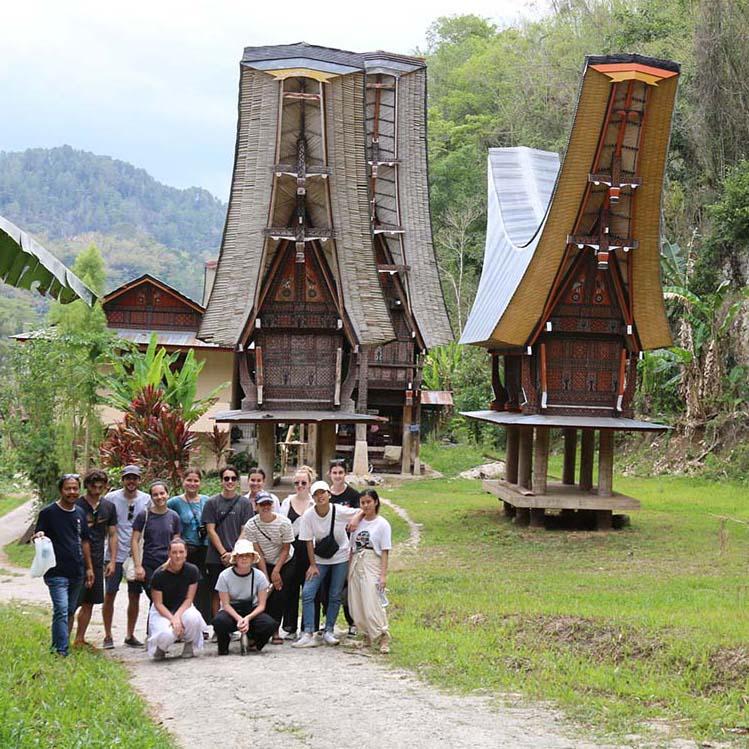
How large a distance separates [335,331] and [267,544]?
31.3 ft

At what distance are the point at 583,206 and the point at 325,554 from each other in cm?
992

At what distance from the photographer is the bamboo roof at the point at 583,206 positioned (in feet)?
53.2

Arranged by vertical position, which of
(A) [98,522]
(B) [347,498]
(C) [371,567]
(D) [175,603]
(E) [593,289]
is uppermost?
(E) [593,289]

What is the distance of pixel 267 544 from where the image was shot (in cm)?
927

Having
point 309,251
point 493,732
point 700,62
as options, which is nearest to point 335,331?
point 309,251

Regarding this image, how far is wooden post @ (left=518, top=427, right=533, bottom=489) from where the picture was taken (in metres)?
20.2

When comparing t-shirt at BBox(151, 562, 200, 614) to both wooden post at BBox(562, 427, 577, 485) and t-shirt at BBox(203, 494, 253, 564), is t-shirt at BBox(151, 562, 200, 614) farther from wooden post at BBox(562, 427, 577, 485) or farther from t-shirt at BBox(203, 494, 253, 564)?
wooden post at BBox(562, 427, 577, 485)

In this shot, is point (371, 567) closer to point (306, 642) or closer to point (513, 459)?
point (306, 642)

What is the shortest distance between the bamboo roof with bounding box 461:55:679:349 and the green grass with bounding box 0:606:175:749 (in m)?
10.8

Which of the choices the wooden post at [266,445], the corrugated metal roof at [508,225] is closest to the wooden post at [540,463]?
the corrugated metal roof at [508,225]

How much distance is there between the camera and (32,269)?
7.86 meters

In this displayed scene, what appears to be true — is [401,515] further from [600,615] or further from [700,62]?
[700,62]

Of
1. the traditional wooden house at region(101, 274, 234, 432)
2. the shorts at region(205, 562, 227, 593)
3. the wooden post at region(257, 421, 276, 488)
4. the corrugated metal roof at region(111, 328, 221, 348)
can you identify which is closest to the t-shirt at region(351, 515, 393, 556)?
the shorts at region(205, 562, 227, 593)

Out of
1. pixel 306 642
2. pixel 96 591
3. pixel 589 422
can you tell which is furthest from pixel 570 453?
pixel 96 591
